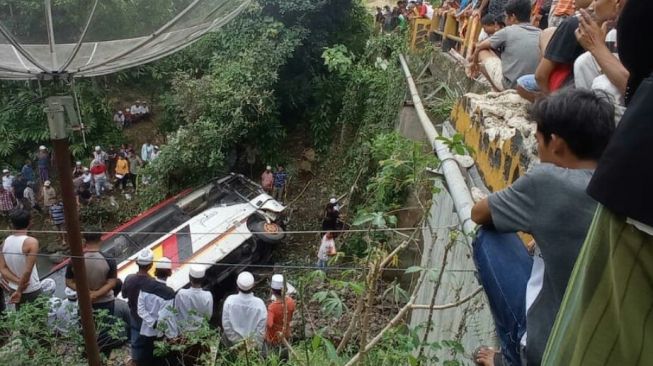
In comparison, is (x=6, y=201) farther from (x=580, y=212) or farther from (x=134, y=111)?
(x=580, y=212)

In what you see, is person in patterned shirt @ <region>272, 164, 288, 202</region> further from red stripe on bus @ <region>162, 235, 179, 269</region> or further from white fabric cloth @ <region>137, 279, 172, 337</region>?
white fabric cloth @ <region>137, 279, 172, 337</region>

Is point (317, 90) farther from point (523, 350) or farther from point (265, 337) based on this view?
point (523, 350)

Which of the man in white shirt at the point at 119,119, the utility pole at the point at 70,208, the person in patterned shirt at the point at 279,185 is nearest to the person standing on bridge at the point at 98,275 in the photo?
the utility pole at the point at 70,208

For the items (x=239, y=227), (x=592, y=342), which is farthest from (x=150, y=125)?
(x=592, y=342)

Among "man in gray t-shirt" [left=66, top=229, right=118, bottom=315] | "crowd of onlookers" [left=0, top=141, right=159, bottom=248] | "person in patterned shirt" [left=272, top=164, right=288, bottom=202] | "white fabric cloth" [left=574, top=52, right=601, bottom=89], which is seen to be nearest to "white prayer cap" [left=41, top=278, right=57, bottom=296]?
"man in gray t-shirt" [left=66, top=229, right=118, bottom=315]

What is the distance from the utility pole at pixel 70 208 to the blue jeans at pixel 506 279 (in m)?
2.41

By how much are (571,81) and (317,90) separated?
423 inches

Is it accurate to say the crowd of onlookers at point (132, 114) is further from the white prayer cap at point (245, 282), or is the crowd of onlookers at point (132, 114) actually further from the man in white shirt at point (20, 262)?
the white prayer cap at point (245, 282)

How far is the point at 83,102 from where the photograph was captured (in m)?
15.0

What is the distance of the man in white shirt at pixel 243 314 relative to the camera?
4.71 meters

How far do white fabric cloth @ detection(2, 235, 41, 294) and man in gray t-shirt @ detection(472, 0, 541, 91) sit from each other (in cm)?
436

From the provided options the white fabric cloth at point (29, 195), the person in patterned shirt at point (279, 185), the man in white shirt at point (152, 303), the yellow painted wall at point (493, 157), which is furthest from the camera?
the white fabric cloth at point (29, 195)

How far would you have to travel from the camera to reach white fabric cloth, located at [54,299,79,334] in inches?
160

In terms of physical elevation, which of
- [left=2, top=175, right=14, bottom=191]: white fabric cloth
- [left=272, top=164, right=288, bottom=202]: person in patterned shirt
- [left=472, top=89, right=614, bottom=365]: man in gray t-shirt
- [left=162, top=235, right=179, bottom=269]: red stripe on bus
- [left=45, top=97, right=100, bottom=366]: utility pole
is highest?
[left=472, top=89, right=614, bottom=365]: man in gray t-shirt
